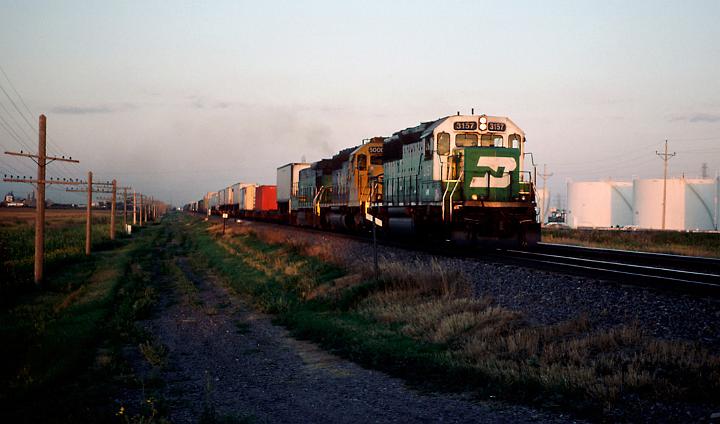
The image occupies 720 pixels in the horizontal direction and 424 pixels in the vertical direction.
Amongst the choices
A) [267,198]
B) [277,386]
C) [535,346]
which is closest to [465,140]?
[535,346]

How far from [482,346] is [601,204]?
287 ft

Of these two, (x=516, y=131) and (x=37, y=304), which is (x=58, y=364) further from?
(x=516, y=131)

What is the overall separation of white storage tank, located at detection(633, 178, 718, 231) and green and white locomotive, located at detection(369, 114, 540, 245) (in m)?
64.8

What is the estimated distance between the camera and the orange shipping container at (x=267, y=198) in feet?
184

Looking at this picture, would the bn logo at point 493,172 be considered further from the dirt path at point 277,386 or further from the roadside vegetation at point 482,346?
the dirt path at point 277,386

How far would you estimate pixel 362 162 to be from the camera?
27.2 metres

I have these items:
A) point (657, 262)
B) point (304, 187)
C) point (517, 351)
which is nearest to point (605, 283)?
point (517, 351)

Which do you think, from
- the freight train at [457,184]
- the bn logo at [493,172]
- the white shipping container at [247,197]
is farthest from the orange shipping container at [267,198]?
the bn logo at [493,172]

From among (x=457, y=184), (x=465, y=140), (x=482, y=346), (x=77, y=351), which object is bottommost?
(x=77, y=351)

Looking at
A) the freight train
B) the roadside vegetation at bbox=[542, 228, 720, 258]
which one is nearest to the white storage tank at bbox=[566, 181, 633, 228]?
the roadside vegetation at bbox=[542, 228, 720, 258]

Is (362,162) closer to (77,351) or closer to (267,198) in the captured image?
(77,351)

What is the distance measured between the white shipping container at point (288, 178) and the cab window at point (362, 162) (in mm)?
15507

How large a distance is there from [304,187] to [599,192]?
63.6 m

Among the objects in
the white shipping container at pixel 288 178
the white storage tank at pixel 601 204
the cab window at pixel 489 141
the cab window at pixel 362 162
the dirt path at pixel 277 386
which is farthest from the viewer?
the white storage tank at pixel 601 204
